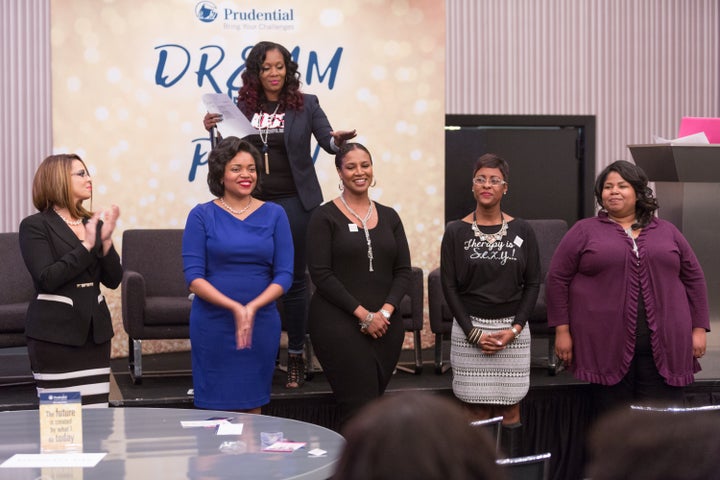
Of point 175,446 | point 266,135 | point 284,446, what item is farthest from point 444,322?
point 175,446

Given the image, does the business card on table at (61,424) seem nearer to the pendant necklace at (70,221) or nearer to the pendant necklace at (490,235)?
the pendant necklace at (70,221)

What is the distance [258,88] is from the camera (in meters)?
4.92

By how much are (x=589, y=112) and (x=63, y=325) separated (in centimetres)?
501

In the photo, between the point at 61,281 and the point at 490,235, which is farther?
the point at 490,235

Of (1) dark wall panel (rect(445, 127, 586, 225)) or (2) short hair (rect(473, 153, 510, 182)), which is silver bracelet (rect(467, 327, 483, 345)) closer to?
(2) short hair (rect(473, 153, 510, 182))

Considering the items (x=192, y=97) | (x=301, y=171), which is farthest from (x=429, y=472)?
(x=192, y=97)

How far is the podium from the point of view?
5.15m

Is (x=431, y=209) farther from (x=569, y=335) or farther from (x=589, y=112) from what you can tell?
(x=569, y=335)

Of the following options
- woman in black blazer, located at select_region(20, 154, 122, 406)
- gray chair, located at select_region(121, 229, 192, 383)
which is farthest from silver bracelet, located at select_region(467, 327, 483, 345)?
gray chair, located at select_region(121, 229, 192, 383)

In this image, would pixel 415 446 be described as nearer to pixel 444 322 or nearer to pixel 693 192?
pixel 693 192

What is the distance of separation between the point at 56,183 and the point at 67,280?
411mm

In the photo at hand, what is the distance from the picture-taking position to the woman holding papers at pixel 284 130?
4.84 metres

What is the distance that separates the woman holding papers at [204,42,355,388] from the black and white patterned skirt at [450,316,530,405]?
1003 millimetres

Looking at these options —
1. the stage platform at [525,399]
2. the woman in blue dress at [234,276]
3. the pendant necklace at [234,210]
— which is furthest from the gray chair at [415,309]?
the pendant necklace at [234,210]
